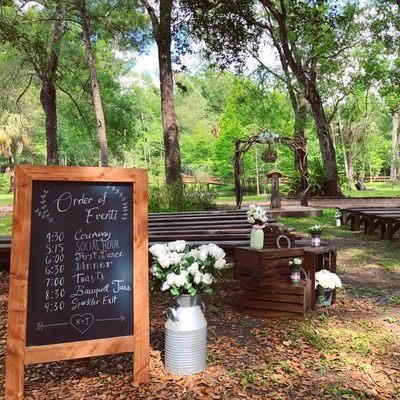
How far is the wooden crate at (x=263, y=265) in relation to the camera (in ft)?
12.4

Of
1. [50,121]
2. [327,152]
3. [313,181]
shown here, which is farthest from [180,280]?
[313,181]

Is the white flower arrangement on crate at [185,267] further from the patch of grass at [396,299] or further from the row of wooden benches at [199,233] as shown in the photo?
the patch of grass at [396,299]

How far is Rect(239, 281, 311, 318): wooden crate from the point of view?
3836 millimetres

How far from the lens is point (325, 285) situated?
4082 mm

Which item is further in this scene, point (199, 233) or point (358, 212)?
point (358, 212)

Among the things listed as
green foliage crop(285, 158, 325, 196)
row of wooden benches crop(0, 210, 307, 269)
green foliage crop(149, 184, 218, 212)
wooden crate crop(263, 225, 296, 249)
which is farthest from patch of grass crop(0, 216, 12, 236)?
green foliage crop(285, 158, 325, 196)

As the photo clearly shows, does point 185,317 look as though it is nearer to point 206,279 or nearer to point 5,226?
point 206,279

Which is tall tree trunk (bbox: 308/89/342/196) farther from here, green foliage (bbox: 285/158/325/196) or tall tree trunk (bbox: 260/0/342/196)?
green foliage (bbox: 285/158/325/196)

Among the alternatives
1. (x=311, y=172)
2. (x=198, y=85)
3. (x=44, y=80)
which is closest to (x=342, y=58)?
(x=311, y=172)

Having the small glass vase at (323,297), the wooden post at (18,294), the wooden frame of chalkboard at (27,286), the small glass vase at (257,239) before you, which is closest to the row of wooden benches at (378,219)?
the small glass vase at (323,297)

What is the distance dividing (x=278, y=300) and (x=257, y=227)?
0.74 metres

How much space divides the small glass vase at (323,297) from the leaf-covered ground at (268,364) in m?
0.09

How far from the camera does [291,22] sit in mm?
13820

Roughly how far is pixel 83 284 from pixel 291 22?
13588 millimetres
